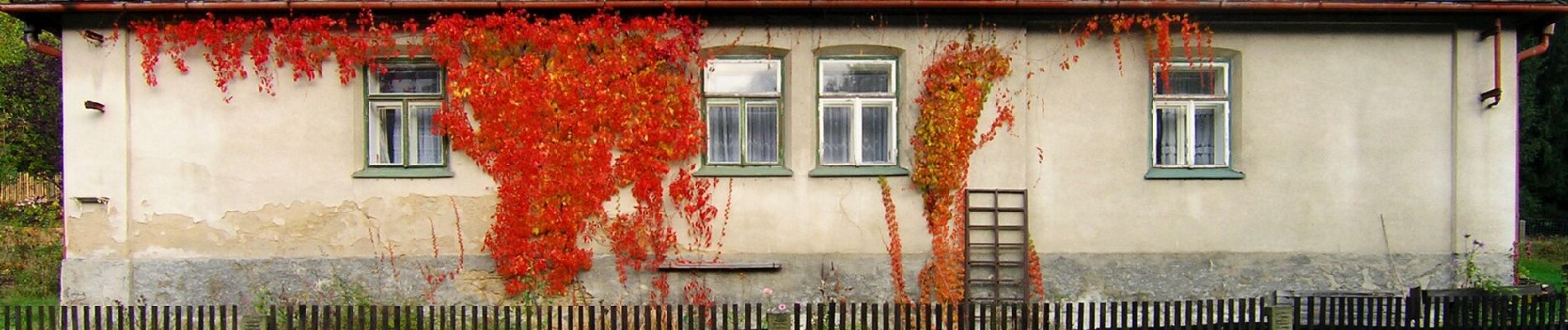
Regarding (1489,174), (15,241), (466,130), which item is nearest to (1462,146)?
(1489,174)

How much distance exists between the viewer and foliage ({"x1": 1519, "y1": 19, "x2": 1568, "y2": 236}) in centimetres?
2527

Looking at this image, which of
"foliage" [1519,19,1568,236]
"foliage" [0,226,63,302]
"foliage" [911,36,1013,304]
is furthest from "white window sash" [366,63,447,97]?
"foliage" [1519,19,1568,236]

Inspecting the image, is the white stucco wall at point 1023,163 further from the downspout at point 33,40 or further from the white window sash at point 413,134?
the downspout at point 33,40

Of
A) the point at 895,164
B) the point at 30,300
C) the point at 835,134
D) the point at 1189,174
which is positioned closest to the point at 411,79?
the point at 835,134

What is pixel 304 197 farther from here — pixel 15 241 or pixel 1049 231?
pixel 15 241

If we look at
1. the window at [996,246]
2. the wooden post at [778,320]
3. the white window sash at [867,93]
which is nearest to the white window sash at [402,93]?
the white window sash at [867,93]

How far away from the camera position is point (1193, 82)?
9.68 metres

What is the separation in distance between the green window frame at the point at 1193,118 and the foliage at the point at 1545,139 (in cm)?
2063

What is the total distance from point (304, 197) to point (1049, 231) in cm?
687

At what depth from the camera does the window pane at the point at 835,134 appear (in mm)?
9352

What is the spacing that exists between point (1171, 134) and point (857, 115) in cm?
305

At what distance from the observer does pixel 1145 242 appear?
945 cm

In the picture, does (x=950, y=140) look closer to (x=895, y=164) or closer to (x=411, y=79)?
(x=895, y=164)

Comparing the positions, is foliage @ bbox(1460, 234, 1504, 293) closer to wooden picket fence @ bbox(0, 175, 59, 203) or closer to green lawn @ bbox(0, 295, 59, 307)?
green lawn @ bbox(0, 295, 59, 307)
